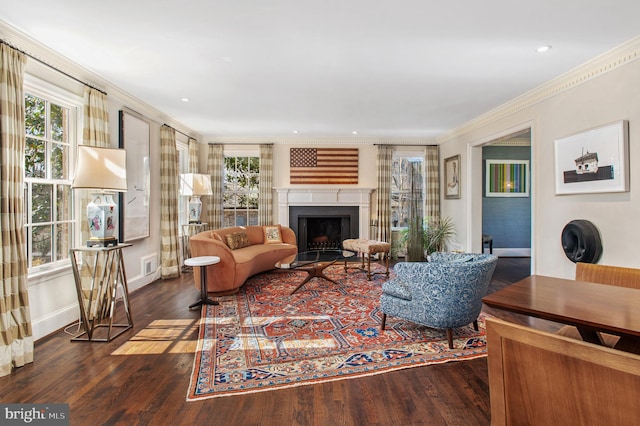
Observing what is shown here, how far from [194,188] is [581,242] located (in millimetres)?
5406

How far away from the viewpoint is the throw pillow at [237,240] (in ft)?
16.6

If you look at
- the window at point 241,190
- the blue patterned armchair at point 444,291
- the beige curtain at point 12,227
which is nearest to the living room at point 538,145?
the beige curtain at point 12,227

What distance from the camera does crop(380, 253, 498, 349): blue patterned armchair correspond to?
2.48 metres

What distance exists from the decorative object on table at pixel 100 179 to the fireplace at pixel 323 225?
4.06 m

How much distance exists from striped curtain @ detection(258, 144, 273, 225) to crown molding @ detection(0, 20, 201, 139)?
2.19 meters

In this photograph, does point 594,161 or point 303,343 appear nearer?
point 303,343

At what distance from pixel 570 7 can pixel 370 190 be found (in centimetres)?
460

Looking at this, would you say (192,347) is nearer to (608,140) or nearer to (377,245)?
(377,245)

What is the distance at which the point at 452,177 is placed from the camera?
618 centimetres

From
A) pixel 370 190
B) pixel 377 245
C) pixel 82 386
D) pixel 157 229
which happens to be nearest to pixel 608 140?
pixel 377 245

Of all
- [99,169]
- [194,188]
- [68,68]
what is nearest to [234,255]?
[194,188]

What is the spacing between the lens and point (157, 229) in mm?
4922

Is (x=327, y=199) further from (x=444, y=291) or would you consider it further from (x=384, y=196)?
(x=444, y=291)

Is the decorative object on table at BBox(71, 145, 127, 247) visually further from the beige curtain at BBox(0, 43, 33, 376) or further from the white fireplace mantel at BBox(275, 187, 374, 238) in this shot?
the white fireplace mantel at BBox(275, 187, 374, 238)
